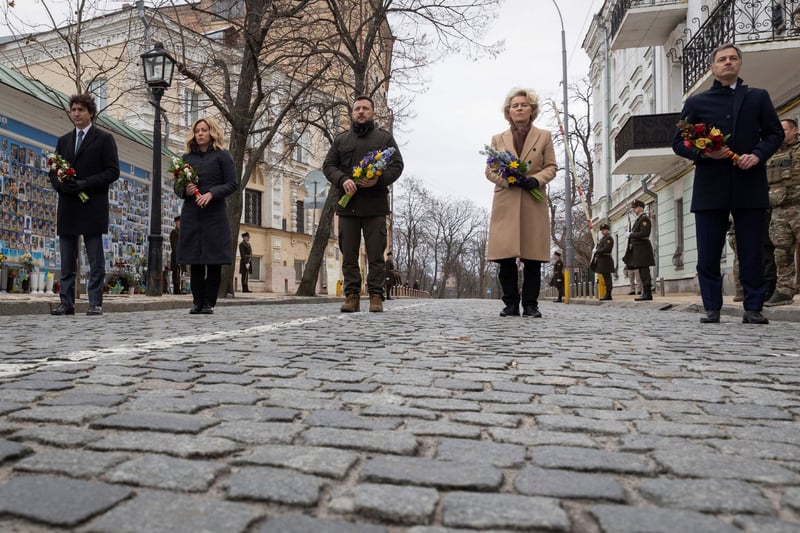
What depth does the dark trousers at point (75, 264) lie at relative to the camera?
25.0ft

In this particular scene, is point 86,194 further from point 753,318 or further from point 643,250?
point 643,250

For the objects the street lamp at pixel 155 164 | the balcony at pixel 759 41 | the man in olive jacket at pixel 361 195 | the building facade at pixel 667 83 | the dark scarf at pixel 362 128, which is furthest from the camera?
the building facade at pixel 667 83

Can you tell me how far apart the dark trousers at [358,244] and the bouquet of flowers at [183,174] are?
1.67 meters

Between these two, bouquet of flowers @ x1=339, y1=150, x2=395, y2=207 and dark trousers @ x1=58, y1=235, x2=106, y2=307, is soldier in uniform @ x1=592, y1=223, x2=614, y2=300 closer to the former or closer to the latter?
bouquet of flowers @ x1=339, y1=150, x2=395, y2=207

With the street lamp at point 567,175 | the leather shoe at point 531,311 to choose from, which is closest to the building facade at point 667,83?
the street lamp at point 567,175

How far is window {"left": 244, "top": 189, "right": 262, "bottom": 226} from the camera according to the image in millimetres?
35094

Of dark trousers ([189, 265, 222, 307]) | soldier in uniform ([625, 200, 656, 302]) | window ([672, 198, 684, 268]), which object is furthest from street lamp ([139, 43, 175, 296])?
A: window ([672, 198, 684, 268])

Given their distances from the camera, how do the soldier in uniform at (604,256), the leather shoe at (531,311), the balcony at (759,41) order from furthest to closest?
the soldier in uniform at (604,256)
the balcony at (759,41)
the leather shoe at (531,311)

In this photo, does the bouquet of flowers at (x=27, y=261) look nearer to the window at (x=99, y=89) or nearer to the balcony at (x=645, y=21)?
the window at (x=99, y=89)

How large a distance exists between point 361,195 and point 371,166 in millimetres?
473

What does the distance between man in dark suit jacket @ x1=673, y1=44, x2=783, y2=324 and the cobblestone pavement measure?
107 inches

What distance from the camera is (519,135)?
7695 millimetres

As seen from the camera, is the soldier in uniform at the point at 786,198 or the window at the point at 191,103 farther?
the window at the point at 191,103

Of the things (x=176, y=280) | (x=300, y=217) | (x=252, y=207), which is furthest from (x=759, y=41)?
(x=300, y=217)
